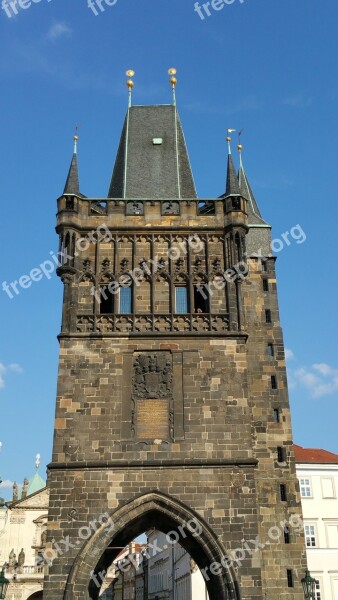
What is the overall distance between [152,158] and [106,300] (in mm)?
5760

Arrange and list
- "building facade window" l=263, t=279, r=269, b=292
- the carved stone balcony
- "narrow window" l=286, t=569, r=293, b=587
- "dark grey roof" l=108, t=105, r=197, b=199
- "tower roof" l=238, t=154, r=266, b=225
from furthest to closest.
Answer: "tower roof" l=238, t=154, r=266, b=225, "building facade window" l=263, t=279, r=269, b=292, "dark grey roof" l=108, t=105, r=197, b=199, the carved stone balcony, "narrow window" l=286, t=569, r=293, b=587

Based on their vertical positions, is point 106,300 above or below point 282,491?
above

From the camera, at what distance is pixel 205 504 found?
1684cm

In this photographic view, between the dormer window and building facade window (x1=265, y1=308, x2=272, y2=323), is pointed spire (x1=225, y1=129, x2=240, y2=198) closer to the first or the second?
the dormer window

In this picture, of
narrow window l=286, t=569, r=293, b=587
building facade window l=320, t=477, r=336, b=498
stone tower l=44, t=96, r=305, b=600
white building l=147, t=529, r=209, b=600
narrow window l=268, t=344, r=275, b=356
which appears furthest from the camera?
white building l=147, t=529, r=209, b=600

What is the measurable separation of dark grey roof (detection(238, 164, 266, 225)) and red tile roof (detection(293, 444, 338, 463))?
436 inches

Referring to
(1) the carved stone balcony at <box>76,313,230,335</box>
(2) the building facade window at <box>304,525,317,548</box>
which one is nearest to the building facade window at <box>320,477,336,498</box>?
(2) the building facade window at <box>304,525,317,548</box>

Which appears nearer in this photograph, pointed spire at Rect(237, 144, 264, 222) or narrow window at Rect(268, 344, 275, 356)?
narrow window at Rect(268, 344, 275, 356)

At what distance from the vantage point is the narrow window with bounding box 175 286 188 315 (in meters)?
19.0

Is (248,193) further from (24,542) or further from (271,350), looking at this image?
(24,542)

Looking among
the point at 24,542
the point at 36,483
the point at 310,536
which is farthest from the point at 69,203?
the point at 36,483

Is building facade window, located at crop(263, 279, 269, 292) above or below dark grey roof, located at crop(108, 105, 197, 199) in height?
below

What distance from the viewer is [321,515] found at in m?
27.9

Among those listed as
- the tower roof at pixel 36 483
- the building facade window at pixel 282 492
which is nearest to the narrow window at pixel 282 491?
the building facade window at pixel 282 492
